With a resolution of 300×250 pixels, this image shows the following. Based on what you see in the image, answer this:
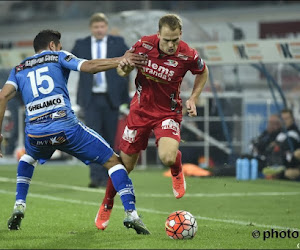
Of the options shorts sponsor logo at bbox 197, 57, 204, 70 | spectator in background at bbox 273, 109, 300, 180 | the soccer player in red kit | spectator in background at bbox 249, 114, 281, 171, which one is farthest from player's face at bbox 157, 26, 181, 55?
spectator in background at bbox 249, 114, 281, 171

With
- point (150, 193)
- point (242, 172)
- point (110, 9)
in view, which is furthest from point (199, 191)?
point (110, 9)

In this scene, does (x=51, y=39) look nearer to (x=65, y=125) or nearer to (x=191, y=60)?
(x=65, y=125)

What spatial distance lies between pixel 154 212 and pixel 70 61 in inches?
109

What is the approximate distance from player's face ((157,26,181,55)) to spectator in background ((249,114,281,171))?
7.34 meters

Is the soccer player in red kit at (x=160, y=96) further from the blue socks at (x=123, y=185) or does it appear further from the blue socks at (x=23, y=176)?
the blue socks at (x=23, y=176)

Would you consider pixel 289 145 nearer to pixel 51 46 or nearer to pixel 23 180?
pixel 23 180

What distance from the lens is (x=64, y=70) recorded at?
7.96m

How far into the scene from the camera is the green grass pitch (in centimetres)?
712

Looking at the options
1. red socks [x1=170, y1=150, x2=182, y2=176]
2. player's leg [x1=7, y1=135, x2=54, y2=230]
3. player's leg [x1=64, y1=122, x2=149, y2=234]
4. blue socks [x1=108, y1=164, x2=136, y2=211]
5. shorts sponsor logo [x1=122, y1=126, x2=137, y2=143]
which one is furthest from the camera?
red socks [x1=170, y1=150, x2=182, y2=176]

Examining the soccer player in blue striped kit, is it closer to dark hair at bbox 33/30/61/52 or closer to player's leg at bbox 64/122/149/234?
player's leg at bbox 64/122/149/234

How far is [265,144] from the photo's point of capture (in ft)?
50.5

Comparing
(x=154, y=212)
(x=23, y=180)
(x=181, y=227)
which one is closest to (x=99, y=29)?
(x=154, y=212)

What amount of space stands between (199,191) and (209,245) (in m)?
5.70

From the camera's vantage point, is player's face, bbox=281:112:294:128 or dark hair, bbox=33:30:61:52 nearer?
dark hair, bbox=33:30:61:52
